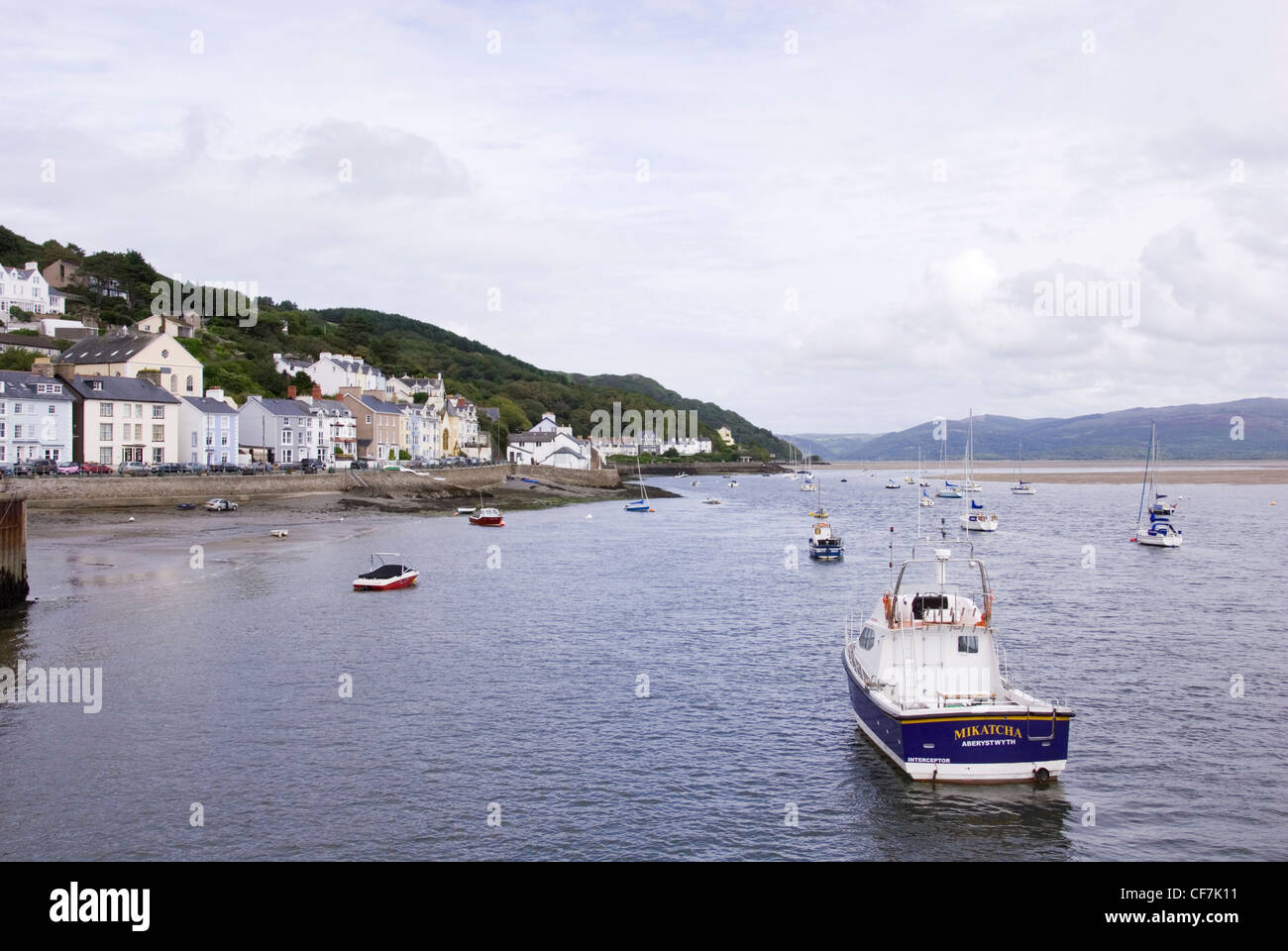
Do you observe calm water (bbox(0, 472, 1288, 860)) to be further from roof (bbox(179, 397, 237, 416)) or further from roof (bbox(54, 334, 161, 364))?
roof (bbox(54, 334, 161, 364))

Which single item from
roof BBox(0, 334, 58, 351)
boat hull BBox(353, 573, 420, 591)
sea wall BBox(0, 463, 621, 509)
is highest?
roof BBox(0, 334, 58, 351)

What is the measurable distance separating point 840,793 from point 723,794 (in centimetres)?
231

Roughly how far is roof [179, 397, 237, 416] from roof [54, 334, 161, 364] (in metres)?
5.76

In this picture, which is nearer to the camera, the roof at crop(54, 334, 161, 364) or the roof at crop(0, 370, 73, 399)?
the roof at crop(0, 370, 73, 399)

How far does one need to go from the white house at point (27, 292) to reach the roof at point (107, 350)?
1221 inches

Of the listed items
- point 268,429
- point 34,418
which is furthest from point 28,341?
point 34,418

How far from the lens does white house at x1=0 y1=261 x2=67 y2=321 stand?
108188 millimetres

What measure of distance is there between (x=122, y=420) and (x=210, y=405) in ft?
32.5

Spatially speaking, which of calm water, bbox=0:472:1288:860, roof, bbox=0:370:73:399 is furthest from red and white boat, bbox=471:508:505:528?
roof, bbox=0:370:73:399

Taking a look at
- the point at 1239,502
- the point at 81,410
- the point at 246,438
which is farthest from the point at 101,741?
the point at 1239,502

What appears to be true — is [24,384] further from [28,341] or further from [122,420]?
[28,341]

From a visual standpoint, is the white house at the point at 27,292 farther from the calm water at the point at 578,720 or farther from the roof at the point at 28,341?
the calm water at the point at 578,720

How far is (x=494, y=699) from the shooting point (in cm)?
2516
